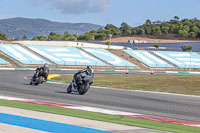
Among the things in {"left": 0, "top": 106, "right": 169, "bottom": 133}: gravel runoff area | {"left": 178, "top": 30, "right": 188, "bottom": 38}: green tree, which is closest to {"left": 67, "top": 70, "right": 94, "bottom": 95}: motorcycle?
{"left": 0, "top": 106, "right": 169, "bottom": 133}: gravel runoff area

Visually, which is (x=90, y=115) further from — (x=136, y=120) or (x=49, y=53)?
(x=49, y=53)

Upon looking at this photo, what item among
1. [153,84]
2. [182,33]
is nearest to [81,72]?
[153,84]

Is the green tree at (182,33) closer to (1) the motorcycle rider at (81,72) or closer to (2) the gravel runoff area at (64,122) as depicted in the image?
(1) the motorcycle rider at (81,72)

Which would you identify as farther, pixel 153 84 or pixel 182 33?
pixel 182 33

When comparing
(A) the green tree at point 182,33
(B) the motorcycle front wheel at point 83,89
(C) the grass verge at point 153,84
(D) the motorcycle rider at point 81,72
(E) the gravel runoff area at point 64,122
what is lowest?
(C) the grass verge at point 153,84

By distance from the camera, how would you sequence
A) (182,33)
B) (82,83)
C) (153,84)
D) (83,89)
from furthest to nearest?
(182,33) < (153,84) < (82,83) < (83,89)

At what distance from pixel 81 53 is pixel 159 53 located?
63.0ft

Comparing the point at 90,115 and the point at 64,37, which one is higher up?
the point at 64,37

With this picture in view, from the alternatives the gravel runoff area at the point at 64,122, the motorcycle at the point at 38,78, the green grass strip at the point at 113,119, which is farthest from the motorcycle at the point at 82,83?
the gravel runoff area at the point at 64,122

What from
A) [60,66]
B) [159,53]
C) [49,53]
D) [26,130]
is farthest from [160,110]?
[159,53]

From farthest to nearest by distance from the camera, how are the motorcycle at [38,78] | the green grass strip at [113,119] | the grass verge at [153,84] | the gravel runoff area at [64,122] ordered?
the grass verge at [153,84]
the motorcycle at [38,78]
the green grass strip at [113,119]
the gravel runoff area at [64,122]

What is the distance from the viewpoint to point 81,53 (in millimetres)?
71500

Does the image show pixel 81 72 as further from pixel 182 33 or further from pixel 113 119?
pixel 182 33

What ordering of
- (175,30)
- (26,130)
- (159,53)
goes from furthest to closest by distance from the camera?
1. (175,30)
2. (159,53)
3. (26,130)
